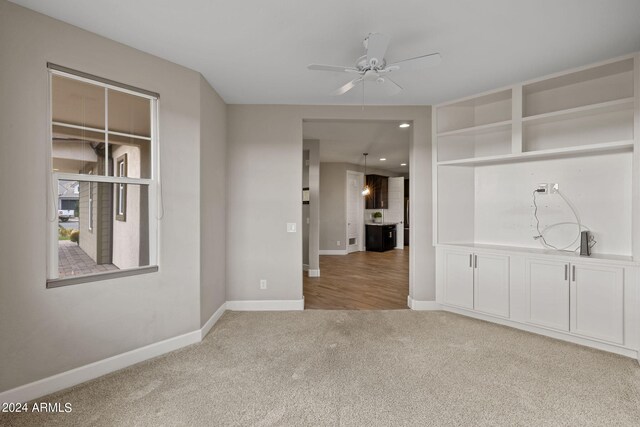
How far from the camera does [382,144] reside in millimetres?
6301

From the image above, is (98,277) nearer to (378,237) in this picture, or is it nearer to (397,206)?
(378,237)

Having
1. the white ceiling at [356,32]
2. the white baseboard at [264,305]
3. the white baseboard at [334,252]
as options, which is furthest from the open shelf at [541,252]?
the white baseboard at [334,252]

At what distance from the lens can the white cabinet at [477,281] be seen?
3219mm

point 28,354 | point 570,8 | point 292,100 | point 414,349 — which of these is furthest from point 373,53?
point 28,354

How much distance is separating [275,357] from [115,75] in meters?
2.75

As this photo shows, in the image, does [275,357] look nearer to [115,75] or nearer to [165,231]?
[165,231]

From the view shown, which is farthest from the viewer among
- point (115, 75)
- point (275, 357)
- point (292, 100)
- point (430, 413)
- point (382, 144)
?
point (382, 144)

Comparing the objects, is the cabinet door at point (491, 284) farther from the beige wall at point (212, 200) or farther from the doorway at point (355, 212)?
the doorway at point (355, 212)

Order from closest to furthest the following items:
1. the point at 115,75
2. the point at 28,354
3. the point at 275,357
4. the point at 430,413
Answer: the point at 430,413 < the point at 28,354 < the point at 115,75 < the point at 275,357

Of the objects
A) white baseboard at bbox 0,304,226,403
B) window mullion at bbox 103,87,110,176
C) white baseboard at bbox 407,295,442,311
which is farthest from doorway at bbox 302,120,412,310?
window mullion at bbox 103,87,110,176

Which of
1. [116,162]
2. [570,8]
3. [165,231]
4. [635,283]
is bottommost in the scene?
[635,283]

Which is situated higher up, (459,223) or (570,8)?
(570,8)

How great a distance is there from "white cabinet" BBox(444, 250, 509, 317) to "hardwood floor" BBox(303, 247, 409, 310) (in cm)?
74

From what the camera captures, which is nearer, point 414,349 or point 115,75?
point 115,75
